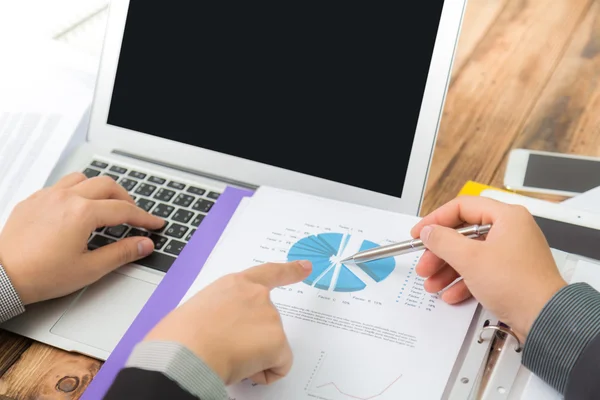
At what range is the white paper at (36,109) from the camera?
2.98ft

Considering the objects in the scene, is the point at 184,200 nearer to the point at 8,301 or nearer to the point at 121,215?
the point at 121,215

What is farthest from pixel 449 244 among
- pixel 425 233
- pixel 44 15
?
pixel 44 15

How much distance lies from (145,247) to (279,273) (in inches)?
7.4

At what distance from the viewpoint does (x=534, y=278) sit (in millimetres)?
650

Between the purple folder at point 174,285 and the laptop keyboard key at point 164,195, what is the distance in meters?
0.07

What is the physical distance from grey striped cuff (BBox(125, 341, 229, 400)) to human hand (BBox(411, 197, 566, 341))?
9.8 inches

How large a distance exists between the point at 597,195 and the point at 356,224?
1.24ft

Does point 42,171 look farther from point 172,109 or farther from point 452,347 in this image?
point 452,347

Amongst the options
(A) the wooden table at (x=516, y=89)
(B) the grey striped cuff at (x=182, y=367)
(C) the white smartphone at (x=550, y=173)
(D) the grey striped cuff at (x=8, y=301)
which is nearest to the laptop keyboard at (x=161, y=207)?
(D) the grey striped cuff at (x=8, y=301)

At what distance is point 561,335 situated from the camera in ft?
2.05

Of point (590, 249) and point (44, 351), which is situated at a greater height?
point (590, 249)

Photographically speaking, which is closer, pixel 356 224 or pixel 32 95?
pixel 356 224

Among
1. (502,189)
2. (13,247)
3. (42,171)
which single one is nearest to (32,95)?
(42,171)

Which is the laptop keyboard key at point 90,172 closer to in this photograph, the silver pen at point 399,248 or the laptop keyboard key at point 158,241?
the laptop keyboard key at point 158,241
